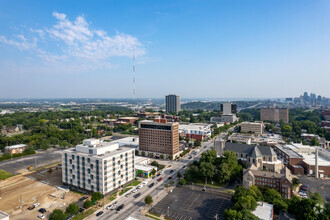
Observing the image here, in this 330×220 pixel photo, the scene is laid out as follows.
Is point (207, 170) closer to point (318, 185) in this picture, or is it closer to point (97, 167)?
point (97, 167)

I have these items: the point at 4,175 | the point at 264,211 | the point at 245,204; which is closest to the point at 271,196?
the point at 264,211

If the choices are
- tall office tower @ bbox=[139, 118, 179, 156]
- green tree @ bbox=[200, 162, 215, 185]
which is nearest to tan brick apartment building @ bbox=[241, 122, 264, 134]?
tall office tower @ bbox=[139, 118, 179, 156]

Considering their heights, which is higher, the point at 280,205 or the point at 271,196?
the point at 271,196

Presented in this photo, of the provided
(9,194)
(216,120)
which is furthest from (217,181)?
(216,120)

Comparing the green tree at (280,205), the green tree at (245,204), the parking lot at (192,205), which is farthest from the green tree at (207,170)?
the green tree at (280,205)

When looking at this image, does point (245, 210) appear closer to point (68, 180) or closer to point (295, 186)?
point (295, 186)

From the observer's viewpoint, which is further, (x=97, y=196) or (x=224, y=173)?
(x=224, y=173)
